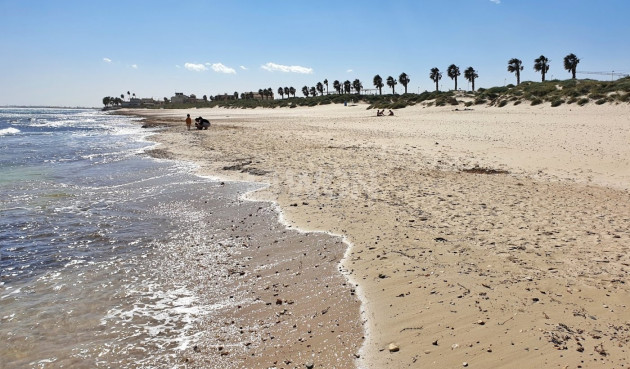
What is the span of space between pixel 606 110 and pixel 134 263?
1206 inches

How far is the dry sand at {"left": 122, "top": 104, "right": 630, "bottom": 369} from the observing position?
12.1ft

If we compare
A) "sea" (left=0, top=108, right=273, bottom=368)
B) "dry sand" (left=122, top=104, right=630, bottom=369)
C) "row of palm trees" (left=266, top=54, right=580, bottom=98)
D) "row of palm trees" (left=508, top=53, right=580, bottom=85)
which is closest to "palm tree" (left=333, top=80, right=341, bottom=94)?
"row of palm trees" (left=266, top=54, right=580, bottom=98)

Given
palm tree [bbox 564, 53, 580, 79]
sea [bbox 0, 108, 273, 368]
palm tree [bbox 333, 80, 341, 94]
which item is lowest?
sea [bbox 0, 108, 273, 368]

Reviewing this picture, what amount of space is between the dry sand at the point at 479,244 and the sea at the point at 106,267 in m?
1.80

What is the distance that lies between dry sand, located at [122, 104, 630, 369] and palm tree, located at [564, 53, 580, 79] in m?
63.5

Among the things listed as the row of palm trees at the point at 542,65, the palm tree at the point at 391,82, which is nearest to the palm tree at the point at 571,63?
the row of palm trees at the point at 542,65

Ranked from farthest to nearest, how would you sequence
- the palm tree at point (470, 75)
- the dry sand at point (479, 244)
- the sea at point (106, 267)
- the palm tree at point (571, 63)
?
the palm tree at point (470, 75) < the palm tree at point (571, 63) < the sea at point (106, 267) < the dry sand at point (479, 244)

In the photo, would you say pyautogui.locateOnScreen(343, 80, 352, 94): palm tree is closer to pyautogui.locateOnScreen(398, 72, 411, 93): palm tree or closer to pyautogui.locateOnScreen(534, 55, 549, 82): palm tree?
pyautogui.locateOnScreen(398, 72, 411, 93): palm tree

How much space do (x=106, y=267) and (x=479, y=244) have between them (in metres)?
5.58

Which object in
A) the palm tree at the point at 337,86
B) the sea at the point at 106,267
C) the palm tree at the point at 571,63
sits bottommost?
the sea at the point at 106,267

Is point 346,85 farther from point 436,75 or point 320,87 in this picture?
point 436,75

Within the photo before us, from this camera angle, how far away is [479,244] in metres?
6.05

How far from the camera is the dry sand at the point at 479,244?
145 inches

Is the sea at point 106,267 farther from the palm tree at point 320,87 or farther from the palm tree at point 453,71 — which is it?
the palm tree at point 320,87
